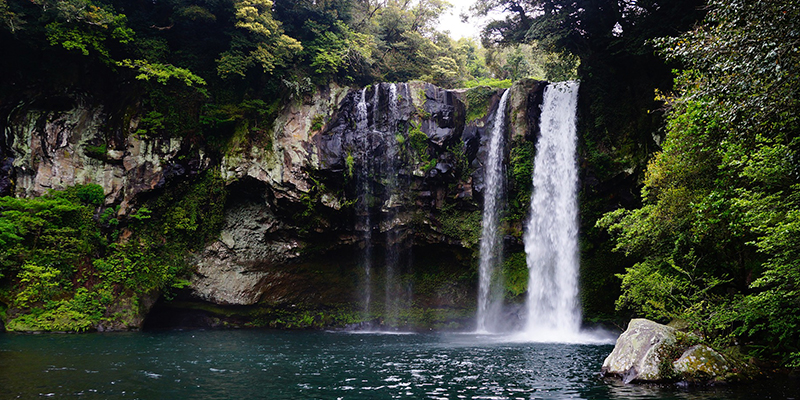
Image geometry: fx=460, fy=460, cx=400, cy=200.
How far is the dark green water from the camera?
7691mm

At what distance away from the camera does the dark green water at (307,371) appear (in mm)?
7691

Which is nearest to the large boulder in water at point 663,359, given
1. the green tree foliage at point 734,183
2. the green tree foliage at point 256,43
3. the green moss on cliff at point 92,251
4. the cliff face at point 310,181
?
the green tree foliage at point 734,183

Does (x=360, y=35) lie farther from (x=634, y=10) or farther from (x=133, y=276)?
(x=133, y=276)

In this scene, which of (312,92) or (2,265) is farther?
(312,92)

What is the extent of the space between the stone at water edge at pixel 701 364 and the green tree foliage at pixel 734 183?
0.69 m

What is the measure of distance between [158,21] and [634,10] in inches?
784

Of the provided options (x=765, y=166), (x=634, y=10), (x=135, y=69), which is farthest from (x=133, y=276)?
(x=634, y=10)

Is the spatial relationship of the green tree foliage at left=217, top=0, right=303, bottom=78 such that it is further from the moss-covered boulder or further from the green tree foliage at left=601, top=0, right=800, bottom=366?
the moss-covered boulder

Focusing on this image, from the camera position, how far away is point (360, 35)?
22.8 m

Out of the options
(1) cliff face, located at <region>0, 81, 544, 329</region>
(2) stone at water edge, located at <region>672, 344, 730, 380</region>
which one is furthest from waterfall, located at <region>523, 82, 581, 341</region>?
(2) stone at water edge, located at <region>672, 344, 730, 380</region>

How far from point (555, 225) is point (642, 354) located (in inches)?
394

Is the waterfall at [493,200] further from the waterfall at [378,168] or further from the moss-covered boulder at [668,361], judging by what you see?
the moss-covered boulder at [668,361]

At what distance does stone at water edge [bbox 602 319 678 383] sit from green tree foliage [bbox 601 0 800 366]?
1.09 metres

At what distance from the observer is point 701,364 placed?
27.1ft
